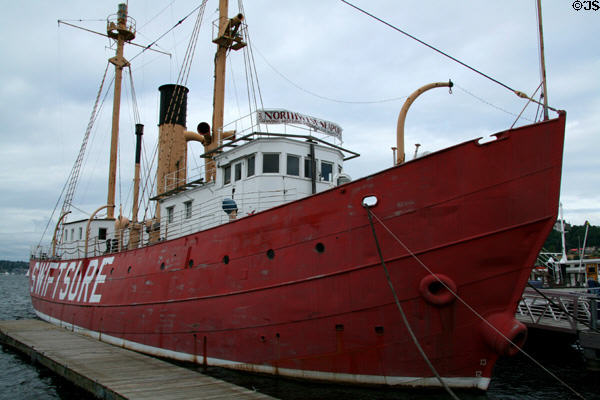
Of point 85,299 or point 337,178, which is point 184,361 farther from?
point 85,299

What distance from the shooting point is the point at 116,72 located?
21141mm

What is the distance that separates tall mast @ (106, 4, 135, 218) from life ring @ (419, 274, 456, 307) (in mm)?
17372

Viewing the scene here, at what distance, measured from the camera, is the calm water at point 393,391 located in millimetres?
7492

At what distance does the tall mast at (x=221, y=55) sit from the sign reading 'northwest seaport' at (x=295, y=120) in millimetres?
3499

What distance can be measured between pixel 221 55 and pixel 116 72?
923 cm

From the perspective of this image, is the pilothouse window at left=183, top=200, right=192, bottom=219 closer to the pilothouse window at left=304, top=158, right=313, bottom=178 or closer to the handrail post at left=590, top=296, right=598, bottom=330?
the pilothouse window at left=304, top=158, right=313, bottom=178

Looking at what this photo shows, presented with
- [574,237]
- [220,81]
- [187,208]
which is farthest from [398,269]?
[574,237]

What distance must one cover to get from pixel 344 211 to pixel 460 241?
204 centimetres

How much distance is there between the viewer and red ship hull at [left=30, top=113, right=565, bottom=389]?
6.77 meters

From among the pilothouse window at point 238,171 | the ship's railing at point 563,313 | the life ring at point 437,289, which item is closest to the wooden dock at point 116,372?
the life ring at point 437,289

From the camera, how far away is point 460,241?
6914 millimetres

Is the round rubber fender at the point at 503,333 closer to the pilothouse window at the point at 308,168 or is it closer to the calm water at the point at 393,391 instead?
the calm water at the point at 393,391

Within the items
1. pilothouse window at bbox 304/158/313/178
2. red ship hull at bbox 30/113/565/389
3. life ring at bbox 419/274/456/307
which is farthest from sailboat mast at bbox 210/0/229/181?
life ring at bbox 419/274/456/307

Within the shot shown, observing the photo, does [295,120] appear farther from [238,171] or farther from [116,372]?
[116,372]
